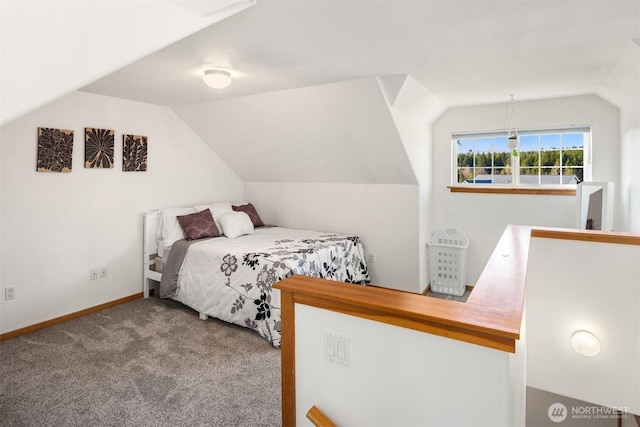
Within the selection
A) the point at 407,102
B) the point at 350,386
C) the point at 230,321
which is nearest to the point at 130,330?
the point at 230,321

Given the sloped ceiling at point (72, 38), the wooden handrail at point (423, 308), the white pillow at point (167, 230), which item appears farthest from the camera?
the white pillow at point (167, 230)

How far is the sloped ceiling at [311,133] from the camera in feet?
11.0

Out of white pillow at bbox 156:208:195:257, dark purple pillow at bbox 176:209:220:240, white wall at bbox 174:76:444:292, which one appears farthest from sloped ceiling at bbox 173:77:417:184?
white pillow at bbox 156:208:195:257

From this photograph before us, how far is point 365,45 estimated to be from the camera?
2227 millimetres

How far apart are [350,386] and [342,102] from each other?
8.86 feet

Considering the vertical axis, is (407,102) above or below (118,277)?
above

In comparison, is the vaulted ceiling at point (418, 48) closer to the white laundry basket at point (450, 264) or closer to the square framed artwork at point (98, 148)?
the square framed artwork at point (98, 148)

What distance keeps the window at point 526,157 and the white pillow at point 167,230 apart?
132 inches

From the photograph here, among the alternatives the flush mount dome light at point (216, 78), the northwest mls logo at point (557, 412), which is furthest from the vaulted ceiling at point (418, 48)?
the northwest mls logo at point (557, 412)

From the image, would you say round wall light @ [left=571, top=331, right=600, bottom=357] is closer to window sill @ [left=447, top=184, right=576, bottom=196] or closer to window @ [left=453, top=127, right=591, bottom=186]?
window sill @ [left=447, top=184, right=576, bottom=196]

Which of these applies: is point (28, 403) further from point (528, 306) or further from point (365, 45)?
point (528, 306)

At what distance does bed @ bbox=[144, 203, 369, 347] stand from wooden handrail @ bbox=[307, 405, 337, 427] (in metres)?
1.68

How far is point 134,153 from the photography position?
3857mm

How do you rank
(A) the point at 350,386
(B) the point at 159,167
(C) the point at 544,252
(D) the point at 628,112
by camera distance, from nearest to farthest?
(A) the point at 350,386
(C) the point at 544,252
(D) the point at 628,112
(B) the point at 159,167
